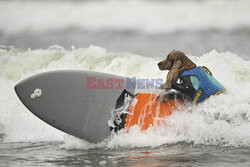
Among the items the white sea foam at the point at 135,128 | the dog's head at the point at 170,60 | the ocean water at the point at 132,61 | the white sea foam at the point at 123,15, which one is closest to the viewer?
the ocean water at the point at 132,61

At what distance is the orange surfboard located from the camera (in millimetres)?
3605

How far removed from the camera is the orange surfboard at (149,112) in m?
3.61

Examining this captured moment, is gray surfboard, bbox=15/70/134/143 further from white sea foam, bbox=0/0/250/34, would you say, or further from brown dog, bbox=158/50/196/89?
white sea foam, bbox=0/0/250/34

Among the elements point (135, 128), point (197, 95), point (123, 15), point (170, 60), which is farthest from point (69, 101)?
point (123, 15)

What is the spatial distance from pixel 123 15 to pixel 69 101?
258 inches

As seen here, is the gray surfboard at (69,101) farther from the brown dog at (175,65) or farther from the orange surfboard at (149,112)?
the brown dog at (175,65)

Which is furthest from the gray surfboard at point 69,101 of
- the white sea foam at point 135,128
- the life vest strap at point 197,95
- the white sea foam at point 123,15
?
the white sea foam at point 123,15

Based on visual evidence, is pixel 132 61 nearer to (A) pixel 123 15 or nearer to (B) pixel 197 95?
(A) pixel 123 15

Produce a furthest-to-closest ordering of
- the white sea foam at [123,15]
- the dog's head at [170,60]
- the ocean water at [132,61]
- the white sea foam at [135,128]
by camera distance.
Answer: the white sea foam at [123,15] → the dog's head at [170,60] → the white sea foam at [135,128] → the ocean water at [132,61]

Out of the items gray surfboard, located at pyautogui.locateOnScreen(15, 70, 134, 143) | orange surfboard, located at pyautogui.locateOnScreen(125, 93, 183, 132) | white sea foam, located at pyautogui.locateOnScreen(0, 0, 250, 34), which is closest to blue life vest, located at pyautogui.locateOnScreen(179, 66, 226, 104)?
orange surfboard, located at pyautogui.locateOnScreen(125, 93, 183, 132)

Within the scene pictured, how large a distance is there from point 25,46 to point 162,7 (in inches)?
165

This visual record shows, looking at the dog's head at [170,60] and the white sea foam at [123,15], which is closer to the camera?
the dog's head at [170,60]

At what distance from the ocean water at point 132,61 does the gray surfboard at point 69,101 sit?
0.24m

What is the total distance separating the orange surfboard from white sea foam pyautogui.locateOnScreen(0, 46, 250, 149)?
0.08 m
